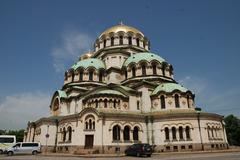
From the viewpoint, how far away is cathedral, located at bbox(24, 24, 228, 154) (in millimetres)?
29953

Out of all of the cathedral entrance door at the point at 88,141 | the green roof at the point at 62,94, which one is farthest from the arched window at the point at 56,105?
the cathedral entrance door at the point at 88,141

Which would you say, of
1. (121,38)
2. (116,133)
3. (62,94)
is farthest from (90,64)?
(116,133)

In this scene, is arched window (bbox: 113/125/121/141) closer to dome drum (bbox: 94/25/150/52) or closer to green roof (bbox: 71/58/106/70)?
green roof (bbox: 71/58/106/70)

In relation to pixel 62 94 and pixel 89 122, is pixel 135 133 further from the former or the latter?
pixel 62 94

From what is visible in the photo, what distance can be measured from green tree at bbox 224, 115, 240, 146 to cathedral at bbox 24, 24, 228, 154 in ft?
66.6

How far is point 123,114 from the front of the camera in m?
30.8

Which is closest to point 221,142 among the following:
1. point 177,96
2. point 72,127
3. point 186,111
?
point 186,111

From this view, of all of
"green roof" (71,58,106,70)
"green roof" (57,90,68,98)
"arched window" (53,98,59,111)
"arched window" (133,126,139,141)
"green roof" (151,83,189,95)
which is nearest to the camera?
"arched window" (133,126,139,141)

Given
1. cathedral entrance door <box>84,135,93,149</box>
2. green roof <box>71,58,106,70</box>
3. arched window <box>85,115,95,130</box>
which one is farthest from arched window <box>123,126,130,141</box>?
green roof <box>71,58,106,70</box>

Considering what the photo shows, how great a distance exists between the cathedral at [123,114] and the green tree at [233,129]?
20297mm

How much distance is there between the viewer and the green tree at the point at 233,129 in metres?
50.9

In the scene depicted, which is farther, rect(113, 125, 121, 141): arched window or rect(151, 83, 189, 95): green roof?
rect(151, 83, 189, 95): green roof

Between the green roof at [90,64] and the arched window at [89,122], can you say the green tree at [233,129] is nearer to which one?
the green roof at [90,64]

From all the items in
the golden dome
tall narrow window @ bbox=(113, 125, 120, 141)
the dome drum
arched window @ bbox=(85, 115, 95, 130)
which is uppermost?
the golden dome
